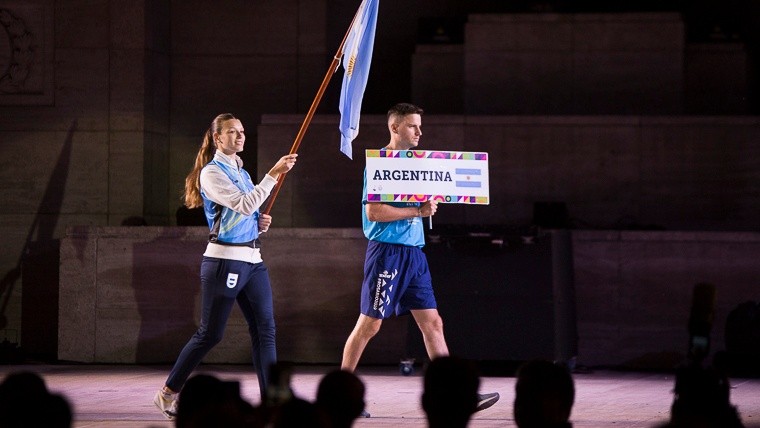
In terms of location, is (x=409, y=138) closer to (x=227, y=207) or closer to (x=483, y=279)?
(x=227, y=207)

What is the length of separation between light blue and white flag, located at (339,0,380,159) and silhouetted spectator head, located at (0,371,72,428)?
522 cm

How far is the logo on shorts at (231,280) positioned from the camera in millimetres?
8172

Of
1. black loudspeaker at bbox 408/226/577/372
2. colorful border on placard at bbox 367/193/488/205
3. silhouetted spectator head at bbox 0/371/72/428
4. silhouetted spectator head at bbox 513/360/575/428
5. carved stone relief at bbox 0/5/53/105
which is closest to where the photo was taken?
silhouetted spectator head at bbox 0/371/72/428

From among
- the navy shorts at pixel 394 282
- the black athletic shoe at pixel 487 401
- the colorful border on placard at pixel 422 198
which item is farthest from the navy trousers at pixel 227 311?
the black athletic shoe at pixel 487 401

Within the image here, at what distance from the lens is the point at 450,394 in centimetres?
463

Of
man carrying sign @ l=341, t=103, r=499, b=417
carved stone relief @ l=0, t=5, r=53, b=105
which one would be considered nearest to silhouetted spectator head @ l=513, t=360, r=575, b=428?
man carrying sign @ l=341, t=103, r=499, b=417

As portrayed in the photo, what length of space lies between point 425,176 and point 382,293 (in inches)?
34.3

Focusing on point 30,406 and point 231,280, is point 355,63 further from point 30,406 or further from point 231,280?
point 30,406

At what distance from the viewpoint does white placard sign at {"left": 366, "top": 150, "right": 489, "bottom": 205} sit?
8602 millimetres

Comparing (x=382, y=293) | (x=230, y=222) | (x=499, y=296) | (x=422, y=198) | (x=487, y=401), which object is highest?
(x=422, y=198)

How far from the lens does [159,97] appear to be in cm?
1603

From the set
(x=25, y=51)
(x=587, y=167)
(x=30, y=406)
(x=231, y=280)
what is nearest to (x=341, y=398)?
(x=30, y=406)

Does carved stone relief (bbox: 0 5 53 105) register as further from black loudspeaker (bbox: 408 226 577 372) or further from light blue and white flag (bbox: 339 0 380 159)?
light blue and white flag (bbox: 339 0 380 159)

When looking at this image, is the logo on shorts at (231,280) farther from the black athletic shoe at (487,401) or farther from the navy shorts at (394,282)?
the black athletic shoe at (487,401)
